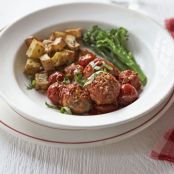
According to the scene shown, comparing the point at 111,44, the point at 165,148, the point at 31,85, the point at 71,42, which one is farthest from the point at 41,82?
the point at 165,148

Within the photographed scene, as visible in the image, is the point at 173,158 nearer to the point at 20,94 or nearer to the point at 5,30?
the point at 20,94

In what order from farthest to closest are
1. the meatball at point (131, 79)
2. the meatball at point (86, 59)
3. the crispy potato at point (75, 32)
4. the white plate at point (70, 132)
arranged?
the crispy potato at point (75, 32), the meatball at point (86, 59), the meatball at point (131, 79), the white plate at point (70, 132)

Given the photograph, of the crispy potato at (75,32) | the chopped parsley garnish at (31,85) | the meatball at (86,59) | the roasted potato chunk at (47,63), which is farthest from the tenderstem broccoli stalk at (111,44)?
the chopped parsley garnish at (31,85)

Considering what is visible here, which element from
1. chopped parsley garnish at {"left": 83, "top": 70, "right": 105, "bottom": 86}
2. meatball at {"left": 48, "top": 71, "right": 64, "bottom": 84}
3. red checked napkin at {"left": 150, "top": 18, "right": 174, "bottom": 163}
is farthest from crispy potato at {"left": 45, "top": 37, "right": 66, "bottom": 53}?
red checked napkin at {"left": 150, "top": 18, "right": 174, "bottom": 163}

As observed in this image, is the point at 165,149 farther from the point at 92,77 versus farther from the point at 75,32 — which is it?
the point at 75,32

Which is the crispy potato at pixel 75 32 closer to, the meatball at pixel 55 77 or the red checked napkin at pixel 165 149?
the meatball at pixel 55 77
